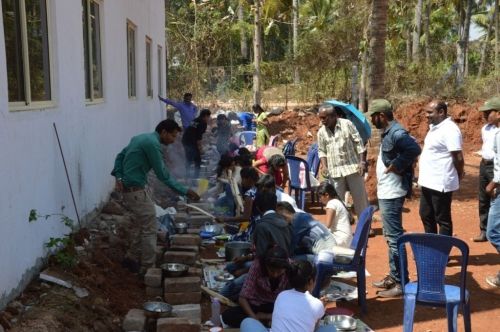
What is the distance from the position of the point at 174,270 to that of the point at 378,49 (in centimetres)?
643

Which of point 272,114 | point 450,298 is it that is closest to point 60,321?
point 450,298

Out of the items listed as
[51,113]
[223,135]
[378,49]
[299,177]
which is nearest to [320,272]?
[51,113]

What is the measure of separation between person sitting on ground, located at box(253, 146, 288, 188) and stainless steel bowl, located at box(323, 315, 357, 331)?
8.74ft

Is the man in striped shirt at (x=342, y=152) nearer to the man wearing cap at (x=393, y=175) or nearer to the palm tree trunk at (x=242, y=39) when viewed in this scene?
the man wearing cap at (x=393, y=175)

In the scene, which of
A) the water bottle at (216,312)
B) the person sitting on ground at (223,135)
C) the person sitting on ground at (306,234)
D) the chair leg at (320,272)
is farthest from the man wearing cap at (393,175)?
the person sitting on ground at (223,135)

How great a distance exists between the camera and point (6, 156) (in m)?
3.59

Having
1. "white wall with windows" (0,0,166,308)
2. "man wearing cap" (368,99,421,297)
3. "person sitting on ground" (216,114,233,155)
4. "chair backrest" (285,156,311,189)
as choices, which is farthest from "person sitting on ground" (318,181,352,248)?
"person sitting on ground" (216,114,233,155)

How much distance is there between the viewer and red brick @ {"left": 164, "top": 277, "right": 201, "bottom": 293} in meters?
4.40

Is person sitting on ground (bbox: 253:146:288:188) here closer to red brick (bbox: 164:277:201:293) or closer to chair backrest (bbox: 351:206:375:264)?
chair backrest (bbox: 351:206:375:264)

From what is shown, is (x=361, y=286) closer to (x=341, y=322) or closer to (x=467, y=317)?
(x=341, y=322)

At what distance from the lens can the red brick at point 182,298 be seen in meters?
4.39

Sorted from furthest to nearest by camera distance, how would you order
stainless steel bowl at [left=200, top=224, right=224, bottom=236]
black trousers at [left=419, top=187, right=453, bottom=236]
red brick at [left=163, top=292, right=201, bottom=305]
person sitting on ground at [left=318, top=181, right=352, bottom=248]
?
stainless steel bowl at [left=200, top=224, right=224, bottom=236]
black trousers at [left=419, top=187, right=453, bottom=236]
person sitting on ground at [left=318, top=181, right=352, bottom=248]
red brick at [left=163, top=292, right=201, bottom=305]

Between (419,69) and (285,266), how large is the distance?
1777 centimetres

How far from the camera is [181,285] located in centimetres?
441
